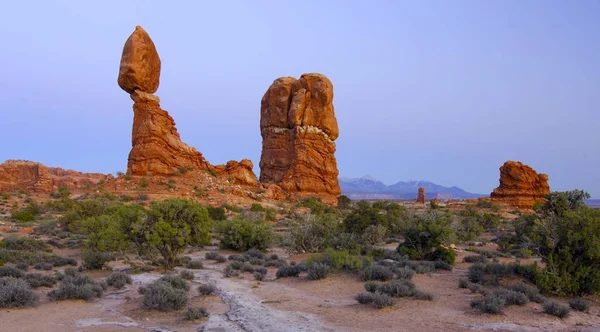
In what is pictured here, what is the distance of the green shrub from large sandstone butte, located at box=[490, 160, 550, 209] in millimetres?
50053

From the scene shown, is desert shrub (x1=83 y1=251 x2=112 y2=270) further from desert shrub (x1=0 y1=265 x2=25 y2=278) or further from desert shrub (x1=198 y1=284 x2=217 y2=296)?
desert shrub (x1=198 y1=284 x2=217 y2=296)

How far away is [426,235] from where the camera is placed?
15062mm

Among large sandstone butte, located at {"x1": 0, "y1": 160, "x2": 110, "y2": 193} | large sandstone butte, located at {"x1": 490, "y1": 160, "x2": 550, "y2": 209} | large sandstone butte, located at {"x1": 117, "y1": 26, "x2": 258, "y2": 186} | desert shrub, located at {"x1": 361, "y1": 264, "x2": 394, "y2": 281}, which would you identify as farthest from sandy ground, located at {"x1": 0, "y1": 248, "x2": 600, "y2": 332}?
large sandstone butte, located at {"x1": 490, "y1": 160, "x2": 550, "y2": 209}

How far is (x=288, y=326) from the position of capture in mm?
7500

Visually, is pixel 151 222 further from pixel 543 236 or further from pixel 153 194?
pixel 153 194

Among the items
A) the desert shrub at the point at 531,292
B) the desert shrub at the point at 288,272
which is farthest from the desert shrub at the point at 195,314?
the desert shrub at the point at 531,292

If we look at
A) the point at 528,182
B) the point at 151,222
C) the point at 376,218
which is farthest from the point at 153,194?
the point at 528,182

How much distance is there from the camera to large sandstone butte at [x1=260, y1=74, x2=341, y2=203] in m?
45.2

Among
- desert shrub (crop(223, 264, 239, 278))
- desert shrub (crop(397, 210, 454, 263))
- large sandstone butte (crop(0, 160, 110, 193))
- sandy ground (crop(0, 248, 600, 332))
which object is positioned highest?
large sandstone butte (crop(0, 160, 110, 193))

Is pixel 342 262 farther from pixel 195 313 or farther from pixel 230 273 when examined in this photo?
pixel 195 313

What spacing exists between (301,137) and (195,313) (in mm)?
38143

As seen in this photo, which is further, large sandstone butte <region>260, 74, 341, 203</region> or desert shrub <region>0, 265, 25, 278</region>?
A: large sandstone butte <region>260, 74, 341, 203</region>

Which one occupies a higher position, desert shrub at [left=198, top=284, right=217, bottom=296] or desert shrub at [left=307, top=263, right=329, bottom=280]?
desert shrub at [left=307, top=263, right=329, bottom=280]

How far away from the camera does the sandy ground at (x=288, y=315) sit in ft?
25.1
